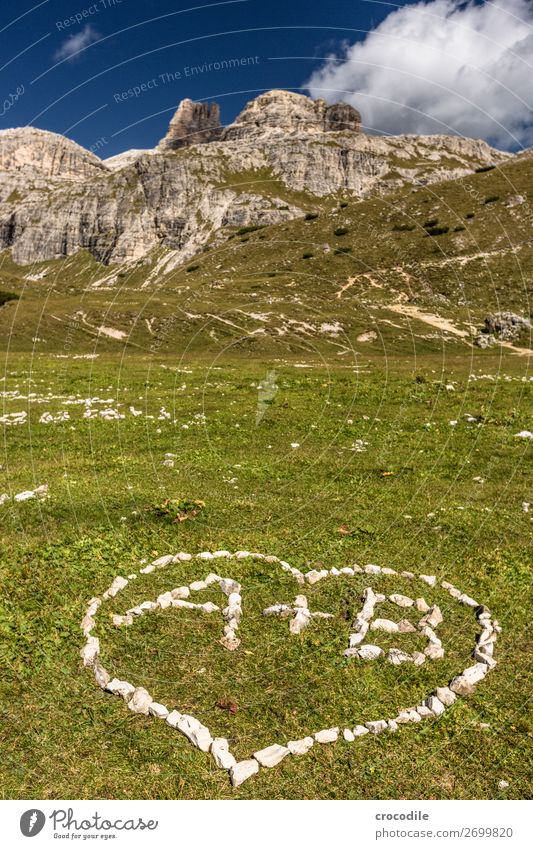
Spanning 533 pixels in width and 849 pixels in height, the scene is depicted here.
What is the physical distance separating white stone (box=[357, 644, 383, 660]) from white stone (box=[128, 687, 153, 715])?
4030 mm

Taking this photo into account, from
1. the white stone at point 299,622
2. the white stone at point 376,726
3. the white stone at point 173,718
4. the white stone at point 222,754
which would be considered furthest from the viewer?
the white stone at point 299,622

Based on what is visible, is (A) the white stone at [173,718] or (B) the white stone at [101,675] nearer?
(A) the white stone at [173,718]

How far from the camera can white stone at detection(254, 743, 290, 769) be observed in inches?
317

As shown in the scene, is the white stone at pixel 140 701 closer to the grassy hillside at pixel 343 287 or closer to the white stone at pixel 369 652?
the white stone at pixel 369 652

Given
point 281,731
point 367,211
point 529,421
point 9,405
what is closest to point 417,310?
point 367,211

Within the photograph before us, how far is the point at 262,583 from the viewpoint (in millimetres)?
12812

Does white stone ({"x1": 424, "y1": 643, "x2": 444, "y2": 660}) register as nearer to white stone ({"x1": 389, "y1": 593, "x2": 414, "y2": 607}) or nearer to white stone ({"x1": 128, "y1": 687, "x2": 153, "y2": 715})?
white stone ({"x1": 389, "y1": 593, "x2": 414, "y2": 607})

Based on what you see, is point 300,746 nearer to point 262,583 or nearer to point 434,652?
point 434,652

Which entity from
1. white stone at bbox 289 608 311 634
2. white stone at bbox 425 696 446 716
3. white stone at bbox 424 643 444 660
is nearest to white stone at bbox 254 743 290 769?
white stone at bbox 425 696 446 716

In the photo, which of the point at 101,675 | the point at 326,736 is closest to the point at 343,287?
the point at 101,675

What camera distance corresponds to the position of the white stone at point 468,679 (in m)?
9.49

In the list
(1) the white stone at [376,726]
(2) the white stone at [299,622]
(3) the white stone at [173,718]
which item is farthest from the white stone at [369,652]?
(3) the white stone at [173,718]

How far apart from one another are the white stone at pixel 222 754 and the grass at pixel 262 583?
248 mm
